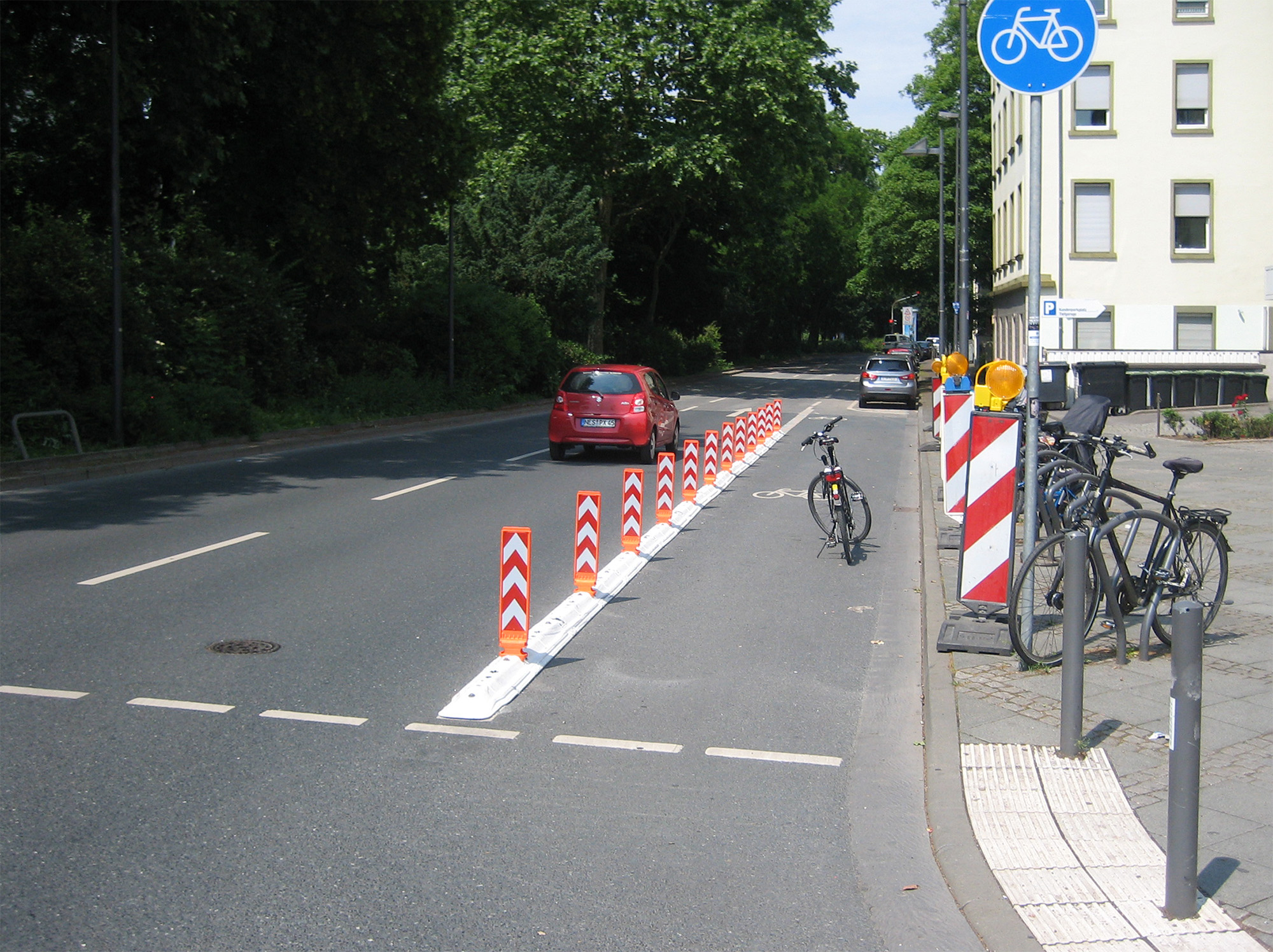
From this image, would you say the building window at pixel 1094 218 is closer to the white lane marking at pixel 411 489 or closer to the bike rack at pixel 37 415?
the white lane marking at pixel 411 489

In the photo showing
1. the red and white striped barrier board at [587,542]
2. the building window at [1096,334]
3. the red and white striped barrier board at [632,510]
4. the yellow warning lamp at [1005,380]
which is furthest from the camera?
the building window at [1096,334]

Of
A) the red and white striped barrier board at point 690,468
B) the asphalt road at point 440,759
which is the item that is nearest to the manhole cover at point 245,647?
the asphalt road at point 440,759

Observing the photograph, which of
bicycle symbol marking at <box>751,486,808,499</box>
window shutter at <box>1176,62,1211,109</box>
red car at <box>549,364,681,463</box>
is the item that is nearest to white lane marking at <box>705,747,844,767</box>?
bicycle symbol marking at <box>751,486,808,499</box>

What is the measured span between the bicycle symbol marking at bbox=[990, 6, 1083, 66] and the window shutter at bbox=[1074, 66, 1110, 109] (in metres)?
33.0

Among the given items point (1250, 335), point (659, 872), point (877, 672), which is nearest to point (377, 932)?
point (659, 872)

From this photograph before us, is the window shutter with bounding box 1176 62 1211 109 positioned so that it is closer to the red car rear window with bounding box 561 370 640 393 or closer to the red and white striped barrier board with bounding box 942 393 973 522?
the red car rear window with bounding box 561 370 640 393

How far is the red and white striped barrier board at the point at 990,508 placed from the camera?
25.0 ft

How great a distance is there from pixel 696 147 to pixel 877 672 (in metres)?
37.0

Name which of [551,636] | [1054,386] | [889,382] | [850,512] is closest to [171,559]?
[551,636]

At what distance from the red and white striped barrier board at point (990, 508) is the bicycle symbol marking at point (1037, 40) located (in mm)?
2131

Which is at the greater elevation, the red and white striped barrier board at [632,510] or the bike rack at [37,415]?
the bike rack at [37,415]

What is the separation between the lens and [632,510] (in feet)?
37.3

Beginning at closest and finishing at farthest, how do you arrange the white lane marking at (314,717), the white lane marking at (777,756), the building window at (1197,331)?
the white lane marking at (777,756)
the white lane marking at (314,717)
the building window at (1197,331)

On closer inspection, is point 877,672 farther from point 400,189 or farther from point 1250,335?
point 1250,335
